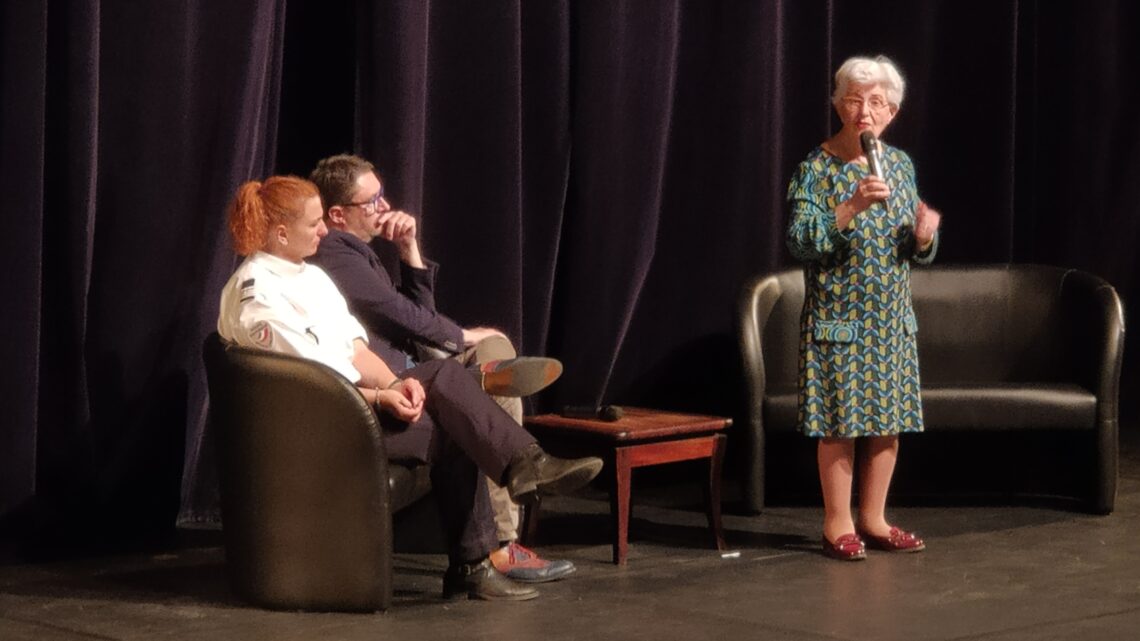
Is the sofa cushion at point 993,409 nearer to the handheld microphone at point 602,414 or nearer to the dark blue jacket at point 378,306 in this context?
the handheld microphone at point 602,414

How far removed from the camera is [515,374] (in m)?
4.28

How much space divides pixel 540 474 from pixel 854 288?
3.47 feet

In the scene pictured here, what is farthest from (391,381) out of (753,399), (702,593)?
(753,399)

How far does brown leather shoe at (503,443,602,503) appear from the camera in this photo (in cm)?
402

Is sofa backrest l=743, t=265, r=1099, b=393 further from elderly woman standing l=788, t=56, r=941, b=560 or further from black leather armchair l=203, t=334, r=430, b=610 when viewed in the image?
black leather armchair l=203, t=334, r=430, b=610

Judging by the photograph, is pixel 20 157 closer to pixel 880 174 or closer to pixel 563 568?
pixel 563 568

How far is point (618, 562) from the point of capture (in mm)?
4617

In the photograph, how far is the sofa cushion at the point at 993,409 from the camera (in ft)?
17.6

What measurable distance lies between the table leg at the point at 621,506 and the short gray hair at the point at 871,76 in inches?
40.6

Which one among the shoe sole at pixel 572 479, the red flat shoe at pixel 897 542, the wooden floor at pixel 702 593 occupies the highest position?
the shoe sole at pixel 572 479

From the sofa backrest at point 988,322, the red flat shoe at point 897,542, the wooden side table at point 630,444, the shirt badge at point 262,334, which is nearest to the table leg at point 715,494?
the wooden side table at point 630,444

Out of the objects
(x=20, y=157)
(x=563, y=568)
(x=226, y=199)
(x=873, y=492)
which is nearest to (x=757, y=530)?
(x=873, y=492)

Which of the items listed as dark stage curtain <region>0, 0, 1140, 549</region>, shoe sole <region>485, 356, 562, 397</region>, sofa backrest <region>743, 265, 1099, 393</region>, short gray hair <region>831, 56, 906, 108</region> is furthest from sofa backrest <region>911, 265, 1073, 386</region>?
shoe sole <region>485, 356, 562, 397</region>

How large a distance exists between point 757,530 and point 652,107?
1431mm
